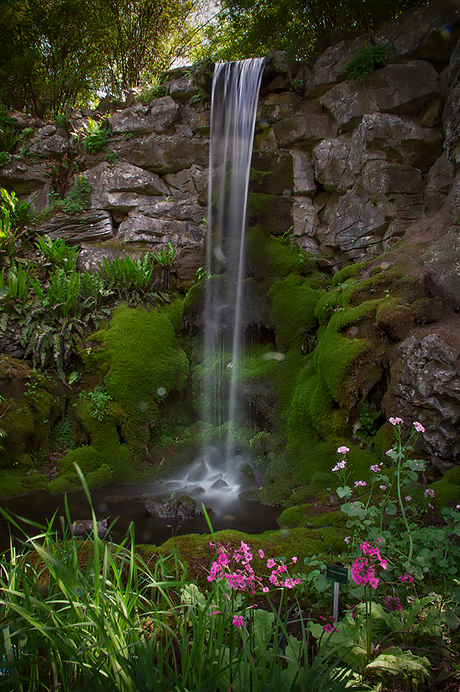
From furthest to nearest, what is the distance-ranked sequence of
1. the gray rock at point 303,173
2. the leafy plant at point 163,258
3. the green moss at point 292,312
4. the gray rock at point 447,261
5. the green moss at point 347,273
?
the leafy plant at point 163,258 → the gray rock at point 303,173 → the green moss at point 292,312 → the green moss at point 347,273 → the gray rock at point 447,261

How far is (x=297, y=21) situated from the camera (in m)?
9.28

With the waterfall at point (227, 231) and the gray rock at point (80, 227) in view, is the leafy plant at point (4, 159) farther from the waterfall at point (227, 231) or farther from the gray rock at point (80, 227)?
the waterfall at point (227, 231)

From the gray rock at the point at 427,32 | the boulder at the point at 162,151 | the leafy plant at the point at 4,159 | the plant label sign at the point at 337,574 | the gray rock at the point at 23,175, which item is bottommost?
the plant label sign at the point at 337,574

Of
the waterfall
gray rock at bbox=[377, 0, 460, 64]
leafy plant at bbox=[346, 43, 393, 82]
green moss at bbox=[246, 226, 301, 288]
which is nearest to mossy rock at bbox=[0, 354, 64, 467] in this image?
the waterfall

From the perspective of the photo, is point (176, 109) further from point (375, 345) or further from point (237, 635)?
point (237, 635)

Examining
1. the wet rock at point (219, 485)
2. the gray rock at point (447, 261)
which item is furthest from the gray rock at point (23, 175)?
the gray rock at point (447, 261)

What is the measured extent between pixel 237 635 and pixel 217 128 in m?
10.1

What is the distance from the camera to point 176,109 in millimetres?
9969

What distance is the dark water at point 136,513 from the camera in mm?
3777

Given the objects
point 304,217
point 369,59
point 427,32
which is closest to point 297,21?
point 369,59

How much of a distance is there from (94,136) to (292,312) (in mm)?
8083

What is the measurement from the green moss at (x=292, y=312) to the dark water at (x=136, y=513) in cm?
284

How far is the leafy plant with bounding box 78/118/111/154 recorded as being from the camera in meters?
9.93

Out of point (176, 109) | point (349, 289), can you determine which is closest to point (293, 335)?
point (349, 289)
